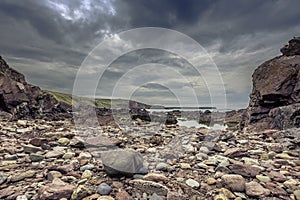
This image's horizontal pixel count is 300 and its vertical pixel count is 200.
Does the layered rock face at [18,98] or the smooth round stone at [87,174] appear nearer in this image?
the smooth round stone at [87,174]

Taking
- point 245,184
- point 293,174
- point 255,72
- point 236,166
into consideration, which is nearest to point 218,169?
point 236,166

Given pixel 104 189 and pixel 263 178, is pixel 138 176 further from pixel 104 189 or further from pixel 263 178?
pixel 263 178

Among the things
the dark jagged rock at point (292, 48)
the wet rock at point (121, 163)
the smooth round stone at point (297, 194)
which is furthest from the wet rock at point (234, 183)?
the dark jagged rock at point (292, 48)

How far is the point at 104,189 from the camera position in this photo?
10.2 feet

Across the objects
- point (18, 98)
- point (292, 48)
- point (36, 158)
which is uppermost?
point (292, 48)

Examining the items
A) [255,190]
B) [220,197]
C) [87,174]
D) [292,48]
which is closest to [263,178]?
[255,190]

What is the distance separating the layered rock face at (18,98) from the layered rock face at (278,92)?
51.4ft

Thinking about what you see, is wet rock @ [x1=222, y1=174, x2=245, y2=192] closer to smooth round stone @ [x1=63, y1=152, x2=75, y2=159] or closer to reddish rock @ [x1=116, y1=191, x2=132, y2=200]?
reddish rock @ [x1=116, y1=191, x2=132, y2=200]

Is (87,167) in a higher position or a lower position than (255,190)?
lower

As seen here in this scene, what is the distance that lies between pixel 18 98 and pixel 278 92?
17737mm

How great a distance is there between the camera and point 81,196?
9.55 feet

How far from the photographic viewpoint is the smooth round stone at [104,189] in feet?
10.1

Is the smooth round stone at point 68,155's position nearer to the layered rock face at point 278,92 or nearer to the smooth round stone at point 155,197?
the smooth round stone at point 155,197

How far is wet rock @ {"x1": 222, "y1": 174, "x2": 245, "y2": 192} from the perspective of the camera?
319 centimetres
